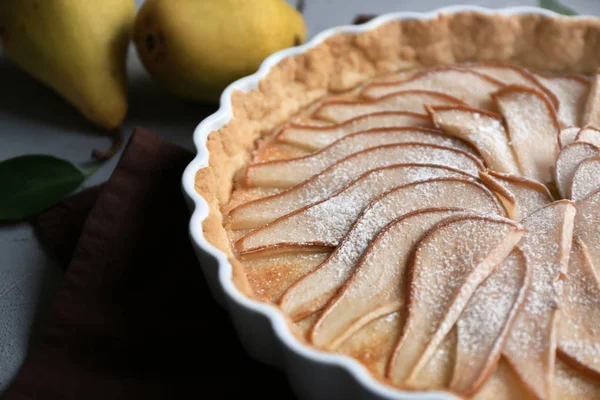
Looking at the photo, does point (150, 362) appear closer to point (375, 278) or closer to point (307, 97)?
point (375, 278)

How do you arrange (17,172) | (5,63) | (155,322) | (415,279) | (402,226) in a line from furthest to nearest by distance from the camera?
(5,63) → (17,172) → (155,322) → (402,226) → (415,279)

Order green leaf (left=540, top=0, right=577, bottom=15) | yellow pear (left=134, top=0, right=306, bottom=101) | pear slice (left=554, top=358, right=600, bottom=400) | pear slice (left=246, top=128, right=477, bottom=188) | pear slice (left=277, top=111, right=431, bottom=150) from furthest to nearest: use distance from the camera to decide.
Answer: green leaf (left=540, top=0, right=577, bottom=15)
yellow pear (left=134, top=0, right=306, bottom=101)
pear slice (left=277, top=111, right=431, bottom=150)
pear slice (left=246, top=128, right=477, bottom=188)
pear slice (left=554, top=358, right=600, bottom=400)

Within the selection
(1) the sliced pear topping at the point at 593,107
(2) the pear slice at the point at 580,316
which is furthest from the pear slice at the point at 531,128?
(2) the pear slice at the point at 580,316

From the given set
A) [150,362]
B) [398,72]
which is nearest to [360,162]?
[398,72]

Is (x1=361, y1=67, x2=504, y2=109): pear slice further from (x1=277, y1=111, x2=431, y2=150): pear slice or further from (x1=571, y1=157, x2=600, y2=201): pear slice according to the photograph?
(x1=571, y1=157, x2=600, y2=201): pear slice

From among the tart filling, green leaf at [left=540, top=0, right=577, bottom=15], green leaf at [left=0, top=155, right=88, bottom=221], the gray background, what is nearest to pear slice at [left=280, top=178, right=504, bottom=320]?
the tart filling

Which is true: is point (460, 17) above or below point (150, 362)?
above
